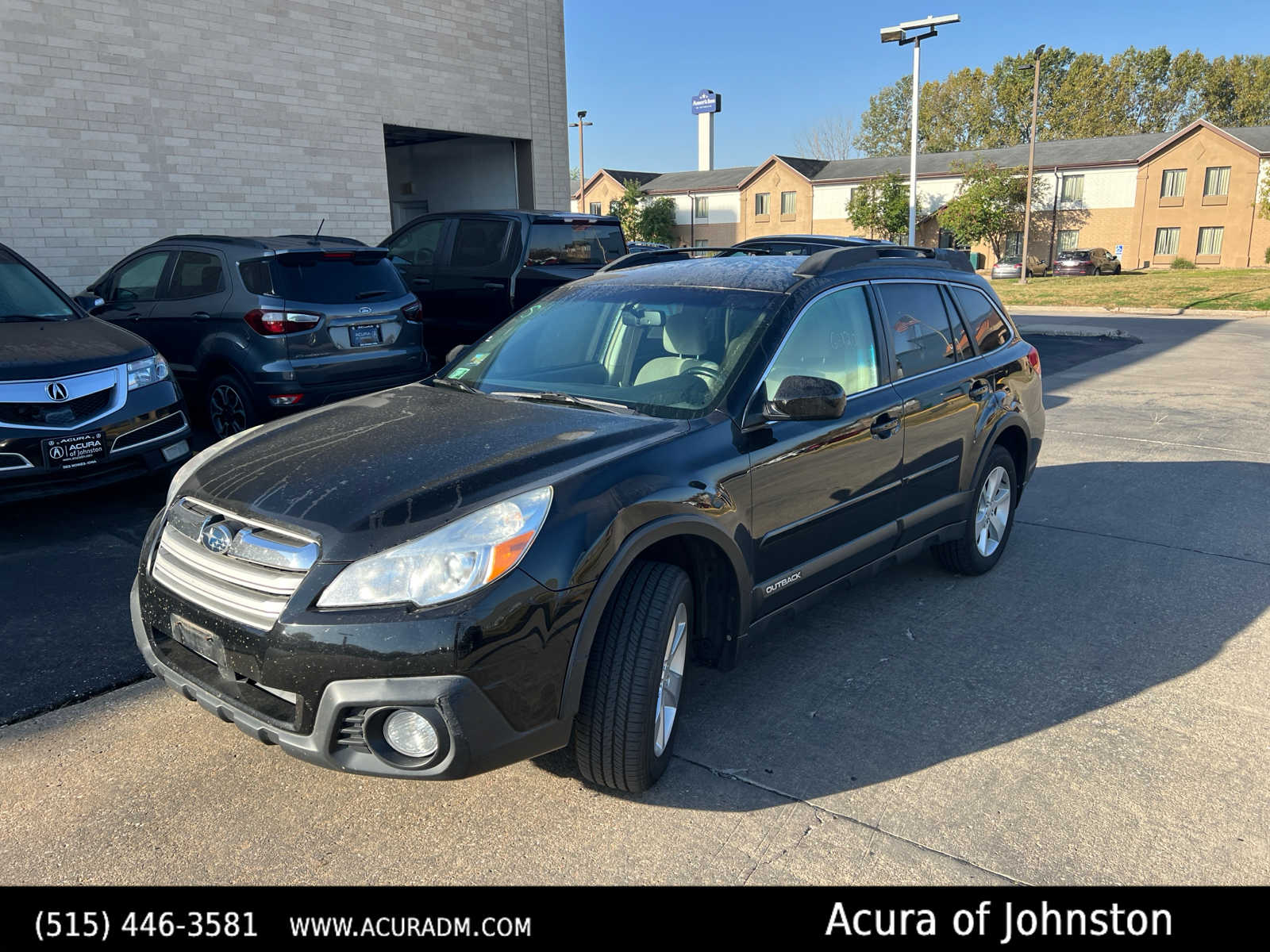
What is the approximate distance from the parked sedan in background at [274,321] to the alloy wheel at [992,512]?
4.72 metres

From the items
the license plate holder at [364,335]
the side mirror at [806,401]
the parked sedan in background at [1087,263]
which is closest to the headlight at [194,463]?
the side mirror at [806,401]

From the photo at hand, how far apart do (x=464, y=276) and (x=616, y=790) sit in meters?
7.70

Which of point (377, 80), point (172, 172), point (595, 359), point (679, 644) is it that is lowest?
point (679, 644)

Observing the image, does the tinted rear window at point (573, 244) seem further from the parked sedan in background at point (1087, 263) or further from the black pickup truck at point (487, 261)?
the parked sedan in background at point (1087, 263)

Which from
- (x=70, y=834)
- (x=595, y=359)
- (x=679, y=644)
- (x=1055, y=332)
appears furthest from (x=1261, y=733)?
(x=1055, y=332)

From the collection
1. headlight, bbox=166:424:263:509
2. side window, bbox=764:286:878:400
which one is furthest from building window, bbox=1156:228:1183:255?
headlight, bbox=166:424:263:509

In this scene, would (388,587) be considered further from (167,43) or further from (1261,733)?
(167,43)

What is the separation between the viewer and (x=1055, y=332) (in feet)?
62.2

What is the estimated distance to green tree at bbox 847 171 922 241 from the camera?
56566 millimetres

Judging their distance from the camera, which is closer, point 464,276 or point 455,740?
point 455,740

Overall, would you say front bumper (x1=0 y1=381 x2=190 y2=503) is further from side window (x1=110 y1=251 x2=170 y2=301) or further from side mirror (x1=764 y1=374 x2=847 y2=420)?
side mirror (x1=764 y1=374 x2=847 y2=420)

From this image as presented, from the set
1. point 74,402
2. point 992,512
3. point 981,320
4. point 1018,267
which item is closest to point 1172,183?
point 1018,267

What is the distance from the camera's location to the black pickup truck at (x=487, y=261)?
31.6ft
